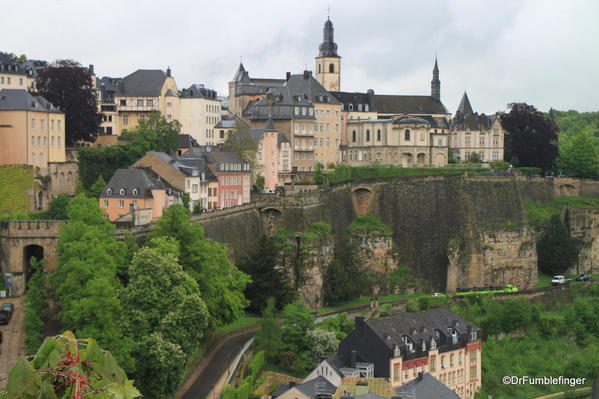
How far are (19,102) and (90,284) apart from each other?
77.1 ft

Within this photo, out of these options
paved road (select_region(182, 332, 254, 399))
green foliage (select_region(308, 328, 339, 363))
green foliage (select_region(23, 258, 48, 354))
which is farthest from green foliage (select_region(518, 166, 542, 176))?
green foliage (select_region(23, 258, 48, 354))

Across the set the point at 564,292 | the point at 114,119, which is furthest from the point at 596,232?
the point at 114,119

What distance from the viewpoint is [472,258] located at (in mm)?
75562

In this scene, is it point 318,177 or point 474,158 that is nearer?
point 318,177

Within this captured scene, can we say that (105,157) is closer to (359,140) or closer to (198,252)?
(198,252)

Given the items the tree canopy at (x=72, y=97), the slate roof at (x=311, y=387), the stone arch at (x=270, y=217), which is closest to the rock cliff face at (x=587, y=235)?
the stone arch at (x=270, y=217)

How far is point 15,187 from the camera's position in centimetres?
5669

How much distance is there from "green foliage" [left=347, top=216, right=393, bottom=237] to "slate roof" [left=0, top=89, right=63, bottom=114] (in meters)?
23.4

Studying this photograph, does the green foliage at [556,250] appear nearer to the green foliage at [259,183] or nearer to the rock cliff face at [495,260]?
the rock cliff face at [495,260]

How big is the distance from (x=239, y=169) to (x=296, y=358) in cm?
2230

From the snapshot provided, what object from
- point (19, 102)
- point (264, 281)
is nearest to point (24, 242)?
point (19, 102)

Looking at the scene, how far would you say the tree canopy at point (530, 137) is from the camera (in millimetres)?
92125

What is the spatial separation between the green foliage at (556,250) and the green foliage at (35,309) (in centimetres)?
4649

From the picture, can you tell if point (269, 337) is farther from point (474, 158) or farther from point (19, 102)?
point (474, 158)
